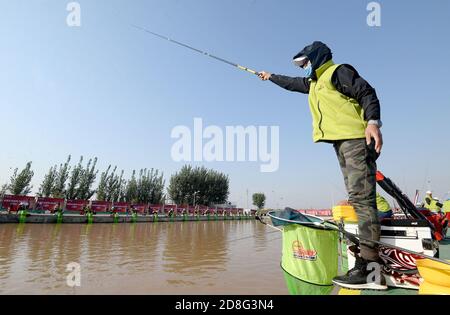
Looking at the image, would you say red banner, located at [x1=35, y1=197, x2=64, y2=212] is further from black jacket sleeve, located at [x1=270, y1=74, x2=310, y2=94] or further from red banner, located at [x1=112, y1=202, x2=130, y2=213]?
black jacket sleeve, located at [x1=270, y1=74, x2=310, y2=94]

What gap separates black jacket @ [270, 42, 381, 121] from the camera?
86.2 inches

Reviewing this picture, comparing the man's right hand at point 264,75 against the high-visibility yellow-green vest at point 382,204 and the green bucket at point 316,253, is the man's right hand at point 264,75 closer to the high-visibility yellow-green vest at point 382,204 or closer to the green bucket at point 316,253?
the green bucket at point 316,253

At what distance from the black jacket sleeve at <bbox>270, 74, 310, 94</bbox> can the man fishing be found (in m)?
0.33

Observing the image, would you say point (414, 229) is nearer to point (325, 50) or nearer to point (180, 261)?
point (325, 50)

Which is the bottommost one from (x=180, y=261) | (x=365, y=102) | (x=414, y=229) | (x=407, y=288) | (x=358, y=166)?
(x=180, y=261)

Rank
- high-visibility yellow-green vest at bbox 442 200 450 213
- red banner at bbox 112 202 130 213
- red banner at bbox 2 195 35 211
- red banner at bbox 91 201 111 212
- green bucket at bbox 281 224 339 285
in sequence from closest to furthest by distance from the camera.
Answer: green bucket at bbox 281 224 339 285 < high-visibility yellow-green vest at bbox 442 200 450 213 < red banner at bbox 2 195 35 211 < red banner at bbox 91 201 111 212 < red banner at bbox 112 202 130 213


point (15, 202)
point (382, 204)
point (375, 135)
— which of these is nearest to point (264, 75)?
point (375, 135)

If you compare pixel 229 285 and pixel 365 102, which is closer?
pixel 365 102

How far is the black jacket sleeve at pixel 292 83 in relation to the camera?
2.95 metres

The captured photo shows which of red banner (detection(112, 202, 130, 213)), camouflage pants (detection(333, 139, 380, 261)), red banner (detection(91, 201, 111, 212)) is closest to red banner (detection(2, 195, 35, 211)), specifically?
red banner (detection(91, 201, 111, 212))
